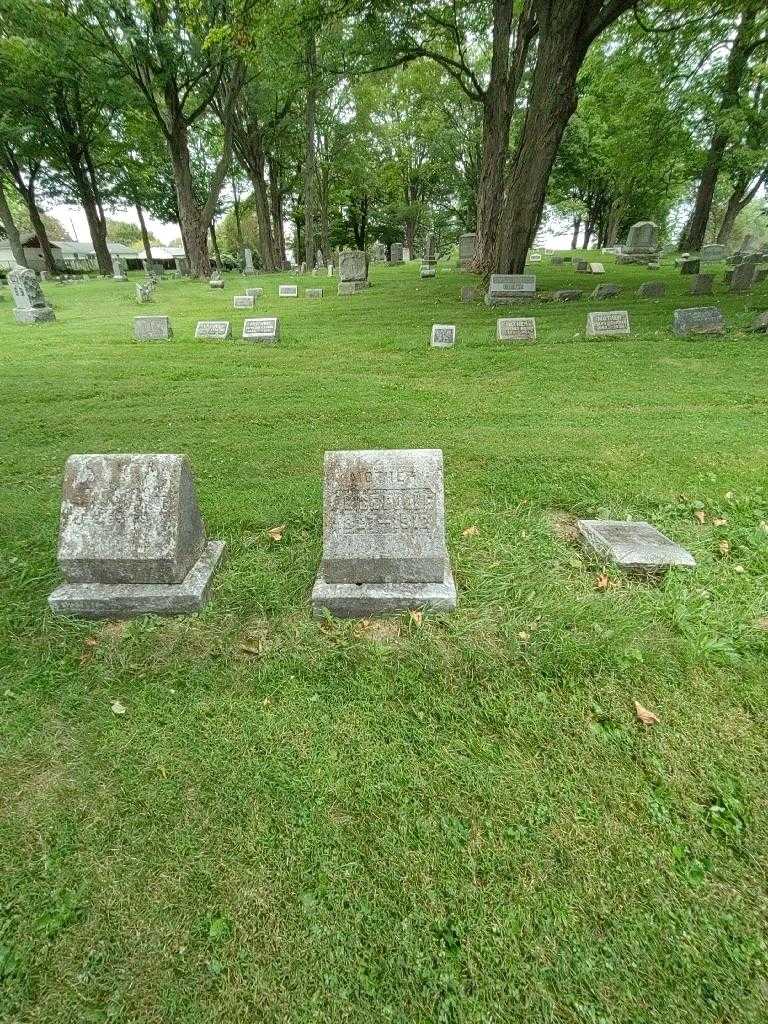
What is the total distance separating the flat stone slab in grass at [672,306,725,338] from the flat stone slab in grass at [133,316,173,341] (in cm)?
1132

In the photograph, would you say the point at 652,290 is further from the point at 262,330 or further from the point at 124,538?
the point at 124,538

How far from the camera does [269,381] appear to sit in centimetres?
809

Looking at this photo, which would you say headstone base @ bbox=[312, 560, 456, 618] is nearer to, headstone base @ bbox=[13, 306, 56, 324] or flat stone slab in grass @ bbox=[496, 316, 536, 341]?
flat stone slab in grass @ bbox=[496, 316, 536, 341]

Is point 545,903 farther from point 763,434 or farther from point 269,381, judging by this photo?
point 269,381

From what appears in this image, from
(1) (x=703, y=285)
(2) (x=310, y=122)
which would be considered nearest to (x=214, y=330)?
(1) (x=703, y=285)

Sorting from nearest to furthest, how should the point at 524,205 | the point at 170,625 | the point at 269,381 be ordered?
the point at 170,625 < the point at 269,381 < the point at 524,205

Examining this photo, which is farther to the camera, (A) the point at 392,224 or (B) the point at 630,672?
(A) the point at 392,224

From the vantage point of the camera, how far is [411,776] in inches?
90.7

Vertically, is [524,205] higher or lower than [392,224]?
lower

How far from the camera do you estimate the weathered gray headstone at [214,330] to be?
11383 mm

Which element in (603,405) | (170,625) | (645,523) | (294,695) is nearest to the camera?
(294,695)

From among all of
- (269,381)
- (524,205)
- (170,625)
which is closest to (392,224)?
(524,205)

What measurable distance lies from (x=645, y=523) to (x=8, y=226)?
1407 inches

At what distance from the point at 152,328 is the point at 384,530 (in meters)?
10.8
